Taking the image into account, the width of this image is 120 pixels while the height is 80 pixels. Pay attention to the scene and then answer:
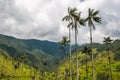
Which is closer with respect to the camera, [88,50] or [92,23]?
[92,23]

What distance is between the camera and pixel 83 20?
77688 mm

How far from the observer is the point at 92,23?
266 ft

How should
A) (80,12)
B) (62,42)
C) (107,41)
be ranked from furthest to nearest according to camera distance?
(107,41) → (62,42) → (80,12)

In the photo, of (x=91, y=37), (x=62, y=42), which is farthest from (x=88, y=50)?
(x=91, y=37)

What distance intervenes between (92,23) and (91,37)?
415cm

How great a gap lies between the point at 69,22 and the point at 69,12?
2901mm

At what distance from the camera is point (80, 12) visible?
7675cm

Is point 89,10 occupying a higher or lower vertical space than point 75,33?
higher

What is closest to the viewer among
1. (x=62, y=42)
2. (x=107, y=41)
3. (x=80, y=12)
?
(x=80, y=12)

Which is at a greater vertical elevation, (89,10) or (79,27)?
(89,10)

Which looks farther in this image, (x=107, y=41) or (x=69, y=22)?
(x=107, y=41)

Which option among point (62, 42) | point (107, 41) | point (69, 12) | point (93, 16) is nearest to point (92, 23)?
point (93, 16)

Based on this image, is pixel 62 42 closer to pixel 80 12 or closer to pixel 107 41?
pixel 107 41

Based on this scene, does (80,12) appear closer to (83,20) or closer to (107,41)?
(83,20)
